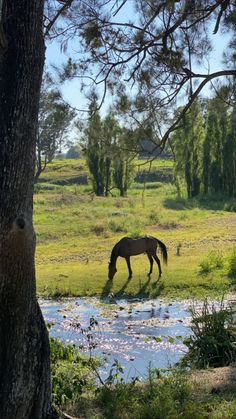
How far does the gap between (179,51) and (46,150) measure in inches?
751

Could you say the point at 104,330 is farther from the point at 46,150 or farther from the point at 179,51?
the point at 46,150

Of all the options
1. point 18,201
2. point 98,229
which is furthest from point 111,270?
point 18,201

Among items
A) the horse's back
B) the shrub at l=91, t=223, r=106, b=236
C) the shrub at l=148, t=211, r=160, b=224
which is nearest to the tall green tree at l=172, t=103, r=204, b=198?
the shrub at l=148, t=211, r=160, b=224

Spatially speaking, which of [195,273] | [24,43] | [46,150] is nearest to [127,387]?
[24,43]

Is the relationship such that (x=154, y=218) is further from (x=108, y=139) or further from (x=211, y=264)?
(x=108, y=139)

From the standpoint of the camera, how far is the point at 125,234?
79.6 feet

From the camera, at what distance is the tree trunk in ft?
13.8

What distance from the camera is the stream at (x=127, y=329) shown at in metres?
8.13

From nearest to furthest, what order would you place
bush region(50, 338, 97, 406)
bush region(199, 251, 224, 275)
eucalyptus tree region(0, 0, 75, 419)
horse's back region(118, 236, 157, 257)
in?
eucalyptus tree region(0, 0, 75, 419) → bush region(50, 338, 97, 406) → bush region(199, 251, 224, 275) → horse's back region(118, 236, 157, 257)

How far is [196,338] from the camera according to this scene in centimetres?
811

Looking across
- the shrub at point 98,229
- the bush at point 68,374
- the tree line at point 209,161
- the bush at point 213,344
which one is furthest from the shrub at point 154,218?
the bush at point 68,374

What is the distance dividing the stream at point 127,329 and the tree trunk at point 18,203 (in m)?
2.11

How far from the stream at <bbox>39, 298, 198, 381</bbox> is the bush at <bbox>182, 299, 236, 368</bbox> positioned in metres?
0.37

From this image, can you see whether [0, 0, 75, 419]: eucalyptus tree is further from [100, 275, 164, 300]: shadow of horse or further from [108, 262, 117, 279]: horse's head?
[108, 262, 117, 279]: horse's head
